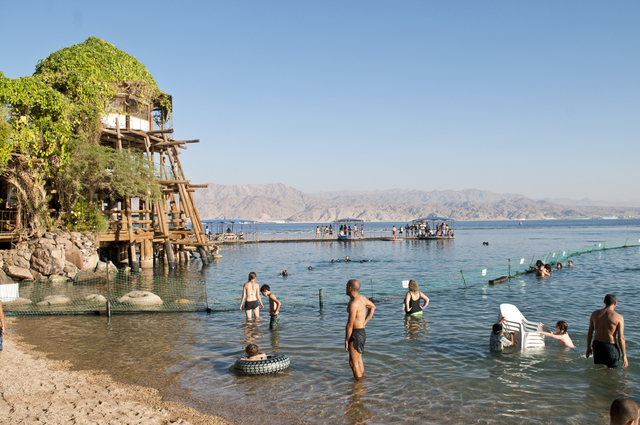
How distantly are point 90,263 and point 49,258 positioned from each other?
228 cm

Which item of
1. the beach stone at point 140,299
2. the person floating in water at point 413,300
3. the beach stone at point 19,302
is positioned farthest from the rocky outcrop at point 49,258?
the person floating in water at point 413,300

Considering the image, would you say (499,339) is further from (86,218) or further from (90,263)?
(86,218)

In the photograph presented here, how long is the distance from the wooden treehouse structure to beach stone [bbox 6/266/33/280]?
5.33 m

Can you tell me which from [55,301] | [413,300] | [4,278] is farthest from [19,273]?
[413,300]

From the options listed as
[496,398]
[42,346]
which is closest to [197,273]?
[42,346]

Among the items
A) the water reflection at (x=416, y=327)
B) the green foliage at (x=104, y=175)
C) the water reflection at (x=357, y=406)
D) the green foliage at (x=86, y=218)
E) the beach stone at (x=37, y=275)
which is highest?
the green foliage at (x=104, y=175)

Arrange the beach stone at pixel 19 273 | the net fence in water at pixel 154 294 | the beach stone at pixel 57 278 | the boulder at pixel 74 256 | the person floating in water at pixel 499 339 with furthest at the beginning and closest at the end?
the boulder at pixel 74 256 → the beach stone at pixel 57 278 → the beach stone at pixel 19 273 → the net fence in water at pixel 154 294 → the person floating in water at pixel 499 339

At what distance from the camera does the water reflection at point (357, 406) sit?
24.0 feet

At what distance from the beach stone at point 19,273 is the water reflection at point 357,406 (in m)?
21.3

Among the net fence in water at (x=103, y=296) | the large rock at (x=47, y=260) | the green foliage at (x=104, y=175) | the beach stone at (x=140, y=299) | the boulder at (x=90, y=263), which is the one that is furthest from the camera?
the green foliage at (x=104, y=175)

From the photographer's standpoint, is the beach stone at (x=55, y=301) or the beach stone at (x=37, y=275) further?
the beach stone at (x=37, y=275)

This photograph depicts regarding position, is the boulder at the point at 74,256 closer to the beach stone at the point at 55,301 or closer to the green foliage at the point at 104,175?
the green foliage at the point at 104,175

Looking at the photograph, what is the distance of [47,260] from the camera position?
2420 centimetres

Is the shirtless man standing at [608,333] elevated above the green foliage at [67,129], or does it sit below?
below
